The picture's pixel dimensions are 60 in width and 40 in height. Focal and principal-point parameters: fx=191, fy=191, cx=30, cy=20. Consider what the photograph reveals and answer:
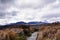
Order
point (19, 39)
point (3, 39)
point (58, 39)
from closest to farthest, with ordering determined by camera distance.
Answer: point (58, 39) → point (3, 39) → point (19, 39)

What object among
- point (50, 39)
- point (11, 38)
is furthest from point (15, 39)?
point (50, 39)

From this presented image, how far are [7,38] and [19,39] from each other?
5295 mm

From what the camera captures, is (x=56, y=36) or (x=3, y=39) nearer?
(x=56, y=36)

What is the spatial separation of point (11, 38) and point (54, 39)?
10166 millimetres

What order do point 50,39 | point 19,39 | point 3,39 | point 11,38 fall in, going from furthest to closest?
point 19,39
point 11,38
point 3,39
point 50,39

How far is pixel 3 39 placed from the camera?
2384 centimetres

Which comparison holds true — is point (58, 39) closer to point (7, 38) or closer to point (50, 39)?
point (50, 39)

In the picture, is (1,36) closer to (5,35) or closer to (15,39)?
(5,35)

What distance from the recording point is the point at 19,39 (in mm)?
30109

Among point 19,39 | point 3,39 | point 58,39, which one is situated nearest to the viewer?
point 58,39

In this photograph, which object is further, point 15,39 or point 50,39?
point 15,39

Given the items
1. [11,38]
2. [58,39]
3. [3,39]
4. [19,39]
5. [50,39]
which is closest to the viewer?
[58,39]

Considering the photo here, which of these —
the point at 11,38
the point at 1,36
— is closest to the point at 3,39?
the point at 1,36

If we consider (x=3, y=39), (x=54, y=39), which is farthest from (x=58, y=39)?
(x=3, y=39)
